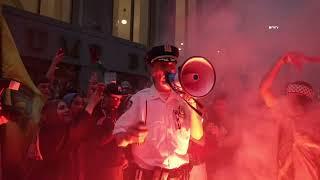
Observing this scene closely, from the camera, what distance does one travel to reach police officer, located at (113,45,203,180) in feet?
11.8

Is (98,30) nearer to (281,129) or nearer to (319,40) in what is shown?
(319,40)

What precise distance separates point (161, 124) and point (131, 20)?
1213cm

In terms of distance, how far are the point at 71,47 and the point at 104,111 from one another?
297 inches

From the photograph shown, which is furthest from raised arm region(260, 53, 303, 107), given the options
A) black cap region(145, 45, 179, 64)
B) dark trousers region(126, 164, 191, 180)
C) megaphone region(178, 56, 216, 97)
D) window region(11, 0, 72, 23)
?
window region(11, 0, 72, 23)

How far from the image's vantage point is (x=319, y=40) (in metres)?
6.37

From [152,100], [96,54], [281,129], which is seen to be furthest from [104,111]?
[281,129]

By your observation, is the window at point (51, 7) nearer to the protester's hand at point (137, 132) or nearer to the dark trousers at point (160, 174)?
the dark trousers at point (160, 174)

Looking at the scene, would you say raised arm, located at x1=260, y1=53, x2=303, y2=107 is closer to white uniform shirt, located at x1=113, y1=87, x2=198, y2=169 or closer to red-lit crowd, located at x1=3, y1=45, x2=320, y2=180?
red-lit crowd, located at x1=3, y1=45, x2=320, y2=180

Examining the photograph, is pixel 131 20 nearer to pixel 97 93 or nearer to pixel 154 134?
pixel 97 93

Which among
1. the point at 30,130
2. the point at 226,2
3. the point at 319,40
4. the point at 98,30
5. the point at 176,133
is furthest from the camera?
the point at 98,30

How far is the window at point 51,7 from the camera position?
11297 millimetres

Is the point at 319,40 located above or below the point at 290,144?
above

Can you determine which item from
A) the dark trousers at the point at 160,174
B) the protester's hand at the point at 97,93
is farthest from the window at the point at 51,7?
the dark trousers at the point at 160,174

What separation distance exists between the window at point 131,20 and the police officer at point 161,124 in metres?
10.9
